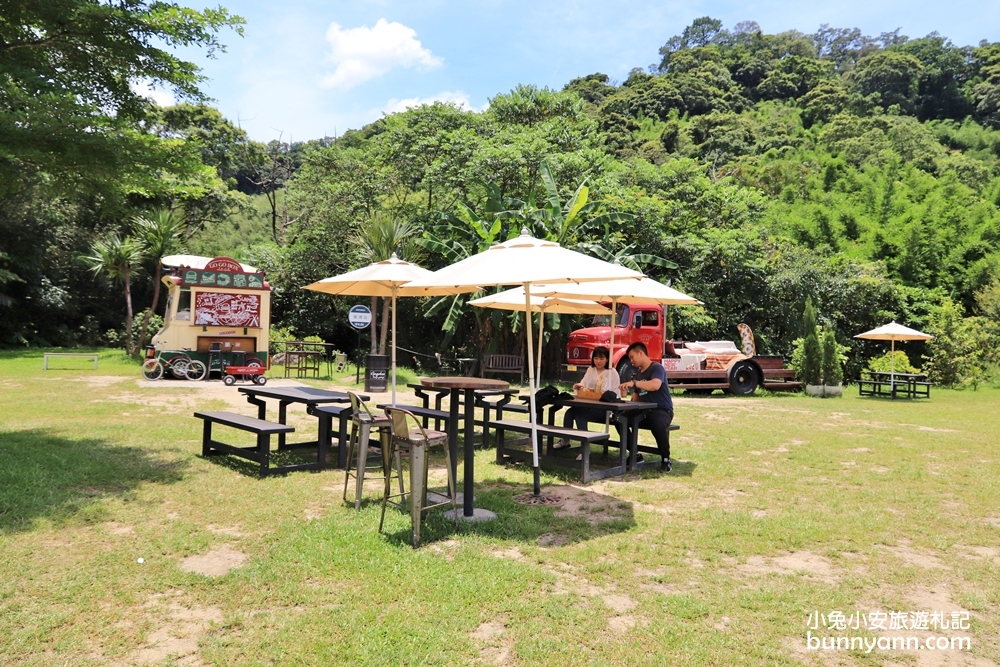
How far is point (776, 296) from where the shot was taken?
21656 mm

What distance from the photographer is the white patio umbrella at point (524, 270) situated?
17.1ft

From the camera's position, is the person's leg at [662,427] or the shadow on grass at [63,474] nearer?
the shadow on grass at [63,474]

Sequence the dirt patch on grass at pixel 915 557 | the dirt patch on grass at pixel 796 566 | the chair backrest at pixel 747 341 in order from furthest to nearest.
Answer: the chair backrest at pixel 747 341 → the dirt patch on grass at pixel 915 557 → the dirt patch on grass at pixel 796 566

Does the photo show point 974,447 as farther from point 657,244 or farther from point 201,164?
point 657,244

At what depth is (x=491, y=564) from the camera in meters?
4.27

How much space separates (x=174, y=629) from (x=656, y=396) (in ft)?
18.0

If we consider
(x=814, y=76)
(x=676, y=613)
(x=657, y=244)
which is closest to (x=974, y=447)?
(x=676, y=613)

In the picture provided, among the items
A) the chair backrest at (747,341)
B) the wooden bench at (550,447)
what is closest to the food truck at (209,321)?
the wooden bench at (550,447)

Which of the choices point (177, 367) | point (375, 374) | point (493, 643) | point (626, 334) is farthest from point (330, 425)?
point (177, 367)

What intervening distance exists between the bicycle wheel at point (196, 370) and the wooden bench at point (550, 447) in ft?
34.8

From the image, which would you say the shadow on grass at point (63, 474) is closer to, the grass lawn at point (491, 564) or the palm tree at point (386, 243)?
the grass lawn at point (491, 564)

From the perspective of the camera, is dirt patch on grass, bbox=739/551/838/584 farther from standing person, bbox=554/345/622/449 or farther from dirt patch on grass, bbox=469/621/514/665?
standing person, bbox=554/345/622/449

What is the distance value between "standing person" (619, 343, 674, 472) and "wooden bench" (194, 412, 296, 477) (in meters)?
3.63

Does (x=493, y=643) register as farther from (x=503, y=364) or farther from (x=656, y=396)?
(x=503, y=364)
